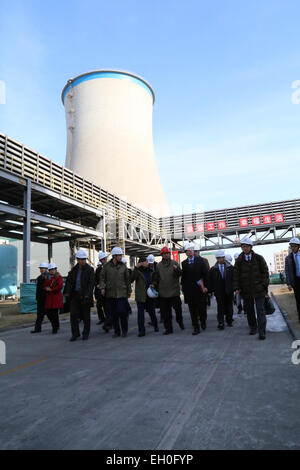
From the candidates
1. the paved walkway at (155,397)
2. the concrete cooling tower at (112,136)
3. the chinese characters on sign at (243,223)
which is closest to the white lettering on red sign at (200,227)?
the chinese characters on sign at (243,223)

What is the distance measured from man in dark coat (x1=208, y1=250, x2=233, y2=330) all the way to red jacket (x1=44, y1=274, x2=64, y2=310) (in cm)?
345

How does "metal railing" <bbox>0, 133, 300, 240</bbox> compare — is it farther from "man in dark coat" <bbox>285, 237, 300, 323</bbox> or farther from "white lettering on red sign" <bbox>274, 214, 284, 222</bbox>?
"man in dark coat" <bbox>285, 237, 300, 323</bbox>

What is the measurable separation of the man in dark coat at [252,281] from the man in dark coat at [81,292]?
9.26ft

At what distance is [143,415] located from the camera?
237 cm

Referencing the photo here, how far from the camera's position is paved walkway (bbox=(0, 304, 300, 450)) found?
2.01m

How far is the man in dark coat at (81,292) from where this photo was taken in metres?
6.29

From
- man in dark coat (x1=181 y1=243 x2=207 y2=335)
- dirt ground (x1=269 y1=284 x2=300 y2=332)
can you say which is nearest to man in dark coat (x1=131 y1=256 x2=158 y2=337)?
man in dark coat (x1=181 y1=243 x2=207 y2=335)

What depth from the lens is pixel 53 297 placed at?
293 inches

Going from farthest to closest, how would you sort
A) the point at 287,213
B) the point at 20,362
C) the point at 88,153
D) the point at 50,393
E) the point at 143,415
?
the point at 287,213 → the point at 88,153 → the point at 20,362 → the point at 50,393 → the point at 143,415

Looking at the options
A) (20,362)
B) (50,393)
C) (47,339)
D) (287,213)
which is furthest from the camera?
(287,213)

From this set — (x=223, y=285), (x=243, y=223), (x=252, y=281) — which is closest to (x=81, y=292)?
(x=223, y=285)
